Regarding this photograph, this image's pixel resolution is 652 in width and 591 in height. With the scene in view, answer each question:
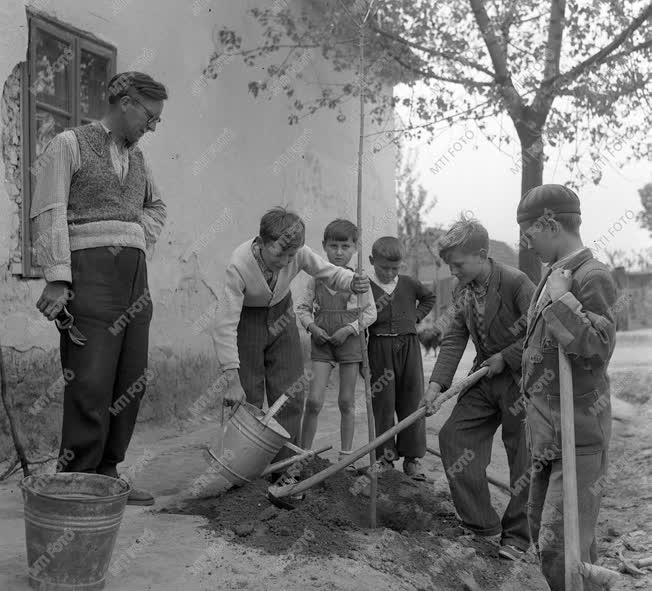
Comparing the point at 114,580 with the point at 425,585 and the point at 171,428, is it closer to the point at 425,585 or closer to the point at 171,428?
the point at 425,585

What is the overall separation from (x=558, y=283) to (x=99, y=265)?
2.03m

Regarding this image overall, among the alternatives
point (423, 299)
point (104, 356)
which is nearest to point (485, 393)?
point (423, 299)

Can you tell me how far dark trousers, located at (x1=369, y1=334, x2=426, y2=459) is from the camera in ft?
17.7

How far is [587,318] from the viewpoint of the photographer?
280cm

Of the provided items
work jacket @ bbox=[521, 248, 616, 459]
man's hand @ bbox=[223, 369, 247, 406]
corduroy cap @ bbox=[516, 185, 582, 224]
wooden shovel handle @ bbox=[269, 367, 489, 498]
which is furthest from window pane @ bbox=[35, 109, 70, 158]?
work jacket @ bbox=[521, 248, 616, 459]

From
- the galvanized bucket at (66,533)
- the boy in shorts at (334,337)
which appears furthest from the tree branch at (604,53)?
the galvanized bucket at (66,533)

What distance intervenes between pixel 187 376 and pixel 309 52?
4310mm

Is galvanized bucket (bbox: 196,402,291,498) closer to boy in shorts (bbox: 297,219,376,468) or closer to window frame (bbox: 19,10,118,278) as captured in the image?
boy in shorts (bbox: 297,219,376,468)

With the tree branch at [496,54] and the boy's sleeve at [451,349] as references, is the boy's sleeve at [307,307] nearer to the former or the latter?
the boy's sleeve at [451,349]

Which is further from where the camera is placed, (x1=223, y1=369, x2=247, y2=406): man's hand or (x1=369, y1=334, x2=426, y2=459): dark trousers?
(x1=369, y1=334, x2=426, y2=459): dark trousers

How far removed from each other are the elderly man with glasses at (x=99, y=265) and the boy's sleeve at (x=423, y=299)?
7.49 feet

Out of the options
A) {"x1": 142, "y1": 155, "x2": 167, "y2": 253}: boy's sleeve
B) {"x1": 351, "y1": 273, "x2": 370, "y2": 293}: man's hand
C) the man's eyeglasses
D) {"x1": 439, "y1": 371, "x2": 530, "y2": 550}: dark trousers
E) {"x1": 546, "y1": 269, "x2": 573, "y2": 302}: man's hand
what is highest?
the man's eyeglasses

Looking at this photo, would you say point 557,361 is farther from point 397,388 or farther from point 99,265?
point 397,388

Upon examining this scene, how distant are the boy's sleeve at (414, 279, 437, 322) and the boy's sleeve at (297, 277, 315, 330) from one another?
730mm
